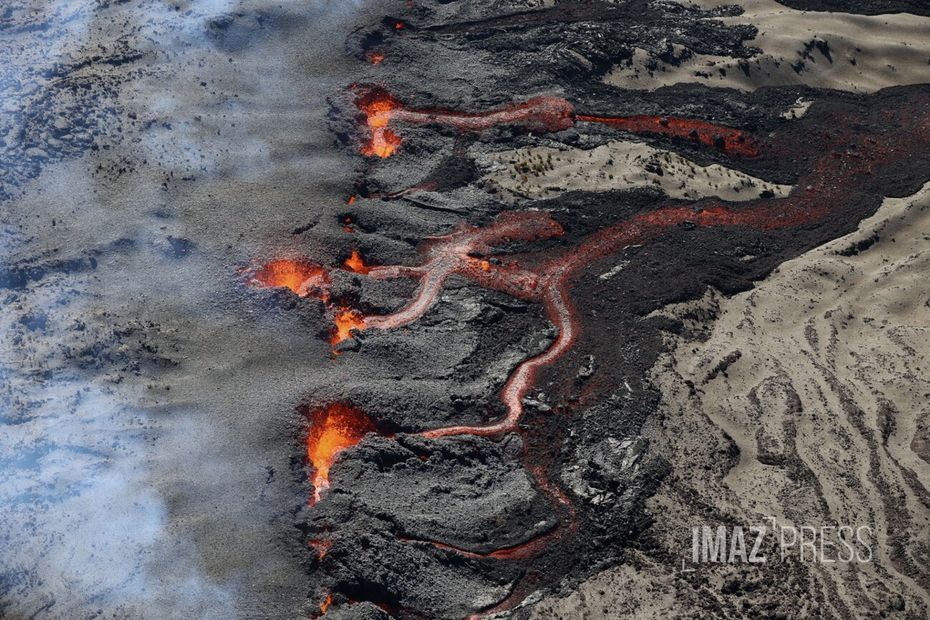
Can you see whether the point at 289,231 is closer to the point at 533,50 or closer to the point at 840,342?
the point at 533,50

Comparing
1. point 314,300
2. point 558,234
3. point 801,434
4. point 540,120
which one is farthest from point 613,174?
point 314,300

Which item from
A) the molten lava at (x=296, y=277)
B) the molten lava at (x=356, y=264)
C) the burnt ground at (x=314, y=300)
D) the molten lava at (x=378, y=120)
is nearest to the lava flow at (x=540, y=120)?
the molten lava at (x=378, y=120)

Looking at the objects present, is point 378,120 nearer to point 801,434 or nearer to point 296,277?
point 296,277

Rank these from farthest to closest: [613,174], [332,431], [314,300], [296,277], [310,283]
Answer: [613,174]
[296,277]
[310,283]
[314,300]
[332,431]

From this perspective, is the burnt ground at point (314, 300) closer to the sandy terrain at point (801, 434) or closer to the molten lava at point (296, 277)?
the molten lava at point (296, 277)

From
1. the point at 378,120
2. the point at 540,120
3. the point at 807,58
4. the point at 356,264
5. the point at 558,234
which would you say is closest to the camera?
the point at 356,264

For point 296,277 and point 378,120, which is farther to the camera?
point 378,120

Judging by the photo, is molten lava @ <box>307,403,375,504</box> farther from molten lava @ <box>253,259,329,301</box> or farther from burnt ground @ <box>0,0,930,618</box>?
molten lava @ <box>253,259,329,301</box>
